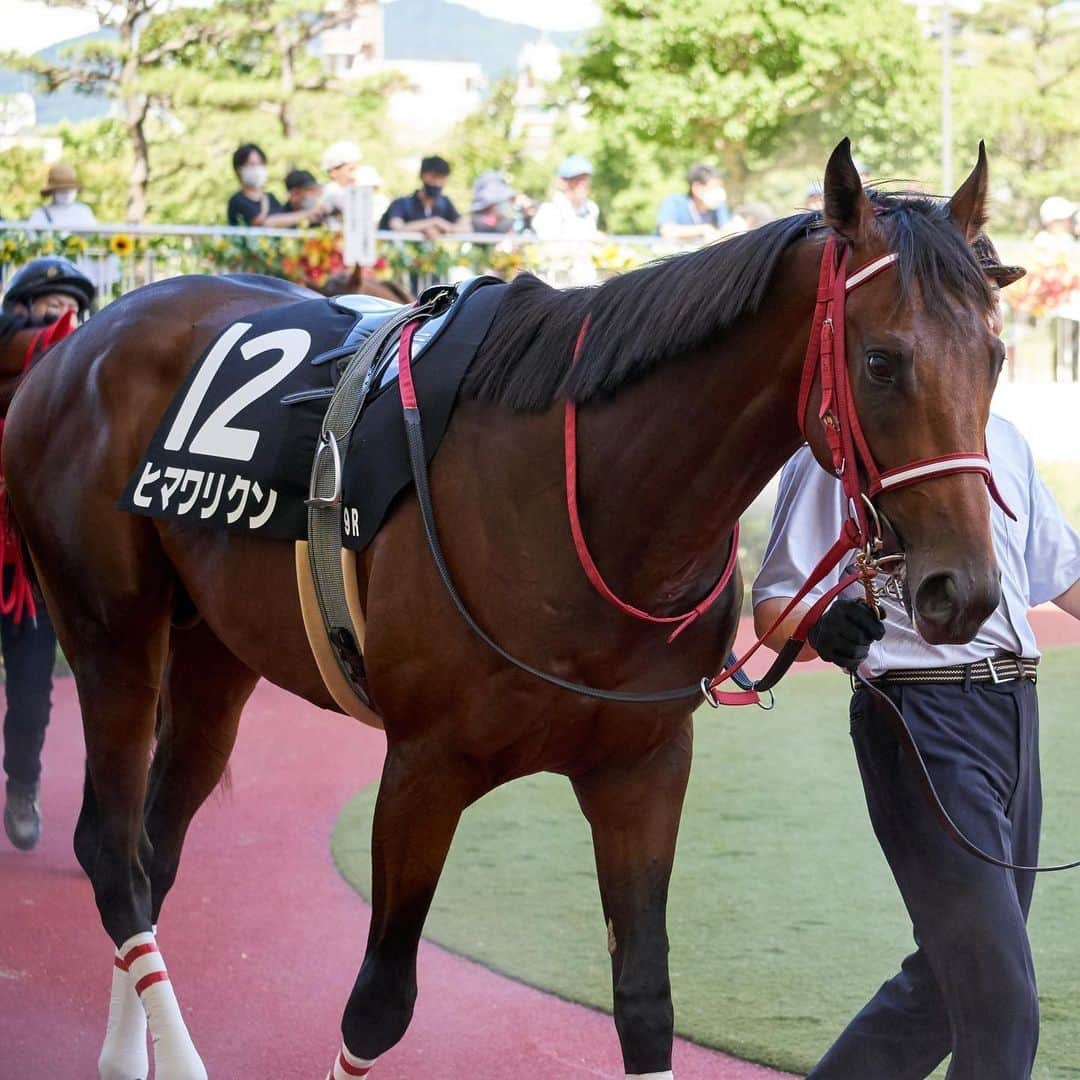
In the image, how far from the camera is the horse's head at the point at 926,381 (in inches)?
78.3

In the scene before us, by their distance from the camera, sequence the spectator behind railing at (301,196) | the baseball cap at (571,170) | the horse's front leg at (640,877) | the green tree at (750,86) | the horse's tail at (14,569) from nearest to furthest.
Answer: the horse's front leg at (640,877) → the horse's tail at (14,569) → the spectator behind railing at (301,196) → the baseball cap at (571,170) → the green tree at (750,86)

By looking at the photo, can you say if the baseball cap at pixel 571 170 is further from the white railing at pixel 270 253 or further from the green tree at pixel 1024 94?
the green tree at pixel 1024 94

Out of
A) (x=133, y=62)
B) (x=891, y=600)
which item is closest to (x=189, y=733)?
(x=891, y=600)

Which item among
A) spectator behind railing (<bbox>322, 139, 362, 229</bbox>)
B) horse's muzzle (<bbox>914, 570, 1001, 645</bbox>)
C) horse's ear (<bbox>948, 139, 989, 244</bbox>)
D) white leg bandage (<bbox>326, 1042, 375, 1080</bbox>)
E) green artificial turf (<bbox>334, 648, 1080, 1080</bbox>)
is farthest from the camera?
spectator behind railing (<bbox>322, 139, 362, 229</bbox>)

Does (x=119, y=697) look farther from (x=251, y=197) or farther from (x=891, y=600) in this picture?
(x=251, y=197)

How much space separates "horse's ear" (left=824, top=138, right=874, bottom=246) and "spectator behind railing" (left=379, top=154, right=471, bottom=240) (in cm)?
819

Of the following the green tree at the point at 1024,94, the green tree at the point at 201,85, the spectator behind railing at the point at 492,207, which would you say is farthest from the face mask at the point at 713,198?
the green tree at the point at 1024,94

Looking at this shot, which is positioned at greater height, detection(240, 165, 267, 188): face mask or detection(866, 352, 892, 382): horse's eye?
→ detection(866, 352, 892, 382): horse's eye

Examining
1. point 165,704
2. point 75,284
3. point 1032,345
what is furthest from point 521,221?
point 165,704

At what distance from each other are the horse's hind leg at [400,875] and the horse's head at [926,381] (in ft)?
2.91

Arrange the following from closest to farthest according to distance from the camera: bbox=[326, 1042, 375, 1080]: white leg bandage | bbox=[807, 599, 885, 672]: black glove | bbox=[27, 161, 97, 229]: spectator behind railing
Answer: bbox=[807, 599, 885, 672]: black glove → bbox=[326, 1042, 375, 1080]: white leg bandage → bbox=[27, 161, 97, 229]: spectator behind railing

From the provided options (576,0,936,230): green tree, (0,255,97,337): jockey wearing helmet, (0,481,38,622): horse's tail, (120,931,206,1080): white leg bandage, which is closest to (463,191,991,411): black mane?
(120,931,206,1080): white leg bandage

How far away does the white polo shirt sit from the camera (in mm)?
2527

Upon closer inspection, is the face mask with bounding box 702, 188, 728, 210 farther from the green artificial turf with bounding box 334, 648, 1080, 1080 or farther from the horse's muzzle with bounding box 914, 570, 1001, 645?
the horse's muzzle with bounding box 914, 570, 1001, 645
